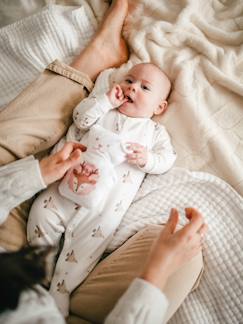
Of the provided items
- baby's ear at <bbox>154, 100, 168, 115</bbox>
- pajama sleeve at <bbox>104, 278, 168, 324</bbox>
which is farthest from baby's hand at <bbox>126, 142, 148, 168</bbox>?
pajama sleeve at <bbox>104, 278, 168, 324</bbox>

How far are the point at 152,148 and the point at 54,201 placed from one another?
1.17ft

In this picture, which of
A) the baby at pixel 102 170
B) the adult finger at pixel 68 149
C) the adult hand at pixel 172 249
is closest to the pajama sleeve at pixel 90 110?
the baby at pixel 102 170

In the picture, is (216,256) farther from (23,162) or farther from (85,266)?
(23,162)

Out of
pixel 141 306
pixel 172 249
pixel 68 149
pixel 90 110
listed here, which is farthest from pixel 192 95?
pixel 141 306

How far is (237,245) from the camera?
0.93m

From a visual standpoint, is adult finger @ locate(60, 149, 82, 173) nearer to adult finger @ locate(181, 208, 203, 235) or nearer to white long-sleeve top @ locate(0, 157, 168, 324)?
white long-sleeve top @ locate(0, 157, 168, 324)

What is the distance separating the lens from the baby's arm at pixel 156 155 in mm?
999

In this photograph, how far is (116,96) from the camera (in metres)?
1.12

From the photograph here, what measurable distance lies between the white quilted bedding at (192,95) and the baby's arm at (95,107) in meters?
0.17

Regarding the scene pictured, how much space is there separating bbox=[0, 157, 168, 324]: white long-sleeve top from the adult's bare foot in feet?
1.92

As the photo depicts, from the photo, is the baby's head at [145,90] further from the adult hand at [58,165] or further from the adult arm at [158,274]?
the adult arm at [158,274]

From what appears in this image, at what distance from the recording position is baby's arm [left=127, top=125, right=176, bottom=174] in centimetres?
100

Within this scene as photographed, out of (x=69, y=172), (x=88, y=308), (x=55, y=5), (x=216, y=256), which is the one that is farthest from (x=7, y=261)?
(x=55, y=5)

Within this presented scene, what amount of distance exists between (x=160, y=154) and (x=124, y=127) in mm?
147
